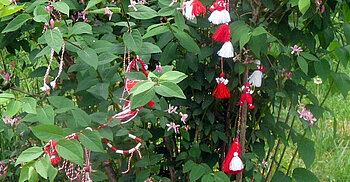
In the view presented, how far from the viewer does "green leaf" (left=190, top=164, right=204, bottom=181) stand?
6.96 feet

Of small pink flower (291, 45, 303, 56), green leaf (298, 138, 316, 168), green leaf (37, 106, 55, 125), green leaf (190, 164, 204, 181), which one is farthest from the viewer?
green leaf (298, 138, 316, 168)

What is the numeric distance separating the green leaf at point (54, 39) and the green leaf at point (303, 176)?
1.30 metres

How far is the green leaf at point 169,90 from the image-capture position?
1.36 m

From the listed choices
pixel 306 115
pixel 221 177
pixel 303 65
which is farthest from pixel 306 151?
pixel 303 65

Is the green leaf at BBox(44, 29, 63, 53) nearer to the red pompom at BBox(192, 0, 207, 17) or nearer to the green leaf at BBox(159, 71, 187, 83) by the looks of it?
the green leaf at BBox(159, 71, 187, 83)

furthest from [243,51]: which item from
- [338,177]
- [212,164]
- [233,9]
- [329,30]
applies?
[338,177]

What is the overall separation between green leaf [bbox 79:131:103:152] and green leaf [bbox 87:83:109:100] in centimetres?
21

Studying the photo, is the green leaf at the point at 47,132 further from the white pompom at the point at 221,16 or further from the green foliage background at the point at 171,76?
the white pompom at the point at 221,16

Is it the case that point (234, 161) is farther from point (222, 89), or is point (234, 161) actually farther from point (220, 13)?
point (220, 13)

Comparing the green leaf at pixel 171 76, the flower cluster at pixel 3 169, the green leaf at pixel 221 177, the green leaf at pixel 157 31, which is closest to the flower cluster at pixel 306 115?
the green leaf at pixel 221 177

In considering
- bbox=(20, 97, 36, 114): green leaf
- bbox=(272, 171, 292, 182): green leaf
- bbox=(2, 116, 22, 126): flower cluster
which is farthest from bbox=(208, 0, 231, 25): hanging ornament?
bbox=(272, 171, 292, 182): green leaf

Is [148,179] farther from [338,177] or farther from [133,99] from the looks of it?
[338,177]

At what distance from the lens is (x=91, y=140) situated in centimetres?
154

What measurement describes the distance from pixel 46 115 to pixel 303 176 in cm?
122
